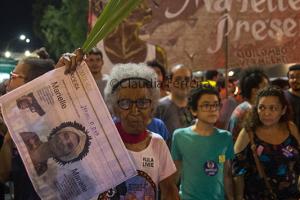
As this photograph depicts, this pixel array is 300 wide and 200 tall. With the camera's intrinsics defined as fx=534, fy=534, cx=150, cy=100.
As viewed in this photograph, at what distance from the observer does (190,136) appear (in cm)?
405

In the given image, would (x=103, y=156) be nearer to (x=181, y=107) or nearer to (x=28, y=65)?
(x=28, y=65)

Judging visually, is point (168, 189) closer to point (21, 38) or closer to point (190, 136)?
point (190, 136)

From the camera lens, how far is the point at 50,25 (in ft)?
92.6

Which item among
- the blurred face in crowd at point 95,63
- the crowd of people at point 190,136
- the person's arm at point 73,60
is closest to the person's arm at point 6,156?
the crowd of people at point 190,136

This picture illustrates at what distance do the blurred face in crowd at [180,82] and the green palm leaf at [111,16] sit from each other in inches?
127

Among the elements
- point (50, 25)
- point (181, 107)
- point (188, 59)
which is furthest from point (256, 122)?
point (50, 25)

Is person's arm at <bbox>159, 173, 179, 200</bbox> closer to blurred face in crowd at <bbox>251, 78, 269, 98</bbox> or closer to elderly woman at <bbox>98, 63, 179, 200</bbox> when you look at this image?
elderly woman at <bbox>98, 63, 179, 200</bbox>

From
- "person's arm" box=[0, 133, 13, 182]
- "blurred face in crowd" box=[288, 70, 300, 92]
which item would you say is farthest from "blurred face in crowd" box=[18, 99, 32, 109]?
"blurred face in crowd" box=[288, 70, 300, 92]

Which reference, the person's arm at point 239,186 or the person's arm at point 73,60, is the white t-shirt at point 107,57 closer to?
the person's arm at point 239,186

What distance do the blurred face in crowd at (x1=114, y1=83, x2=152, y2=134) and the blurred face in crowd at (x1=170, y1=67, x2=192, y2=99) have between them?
2.65m

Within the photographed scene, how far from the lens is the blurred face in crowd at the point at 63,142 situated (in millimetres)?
1974

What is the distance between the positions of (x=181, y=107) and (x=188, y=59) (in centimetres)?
92

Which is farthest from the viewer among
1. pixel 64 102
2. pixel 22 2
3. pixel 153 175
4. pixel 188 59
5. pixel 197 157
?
pixel 22 2

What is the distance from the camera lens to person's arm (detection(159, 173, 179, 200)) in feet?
8.00
